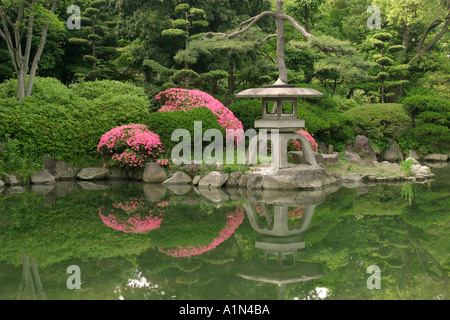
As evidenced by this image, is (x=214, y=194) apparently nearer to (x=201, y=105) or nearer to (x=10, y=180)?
(x=201, y=105)

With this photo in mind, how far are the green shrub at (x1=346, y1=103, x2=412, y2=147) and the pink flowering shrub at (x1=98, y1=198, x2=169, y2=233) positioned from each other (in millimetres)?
9996

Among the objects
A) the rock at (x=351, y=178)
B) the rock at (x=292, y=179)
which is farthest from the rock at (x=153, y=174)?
the rock at (x=351, y=178)

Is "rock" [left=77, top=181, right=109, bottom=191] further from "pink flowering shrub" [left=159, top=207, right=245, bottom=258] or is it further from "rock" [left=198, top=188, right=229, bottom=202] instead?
"pink flowering shrub" [left=159, top=207, right=245, bottom=258]

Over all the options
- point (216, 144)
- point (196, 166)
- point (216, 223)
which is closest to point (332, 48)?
point (216, 144)

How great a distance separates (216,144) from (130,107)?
9.19ft

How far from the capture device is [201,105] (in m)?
14.2

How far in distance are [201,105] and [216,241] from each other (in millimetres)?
7554

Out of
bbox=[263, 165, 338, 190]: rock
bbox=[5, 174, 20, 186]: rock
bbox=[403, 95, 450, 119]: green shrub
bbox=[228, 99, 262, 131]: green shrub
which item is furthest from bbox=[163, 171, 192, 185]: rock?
bbox=[403, 95, 450, 119]: green shrub

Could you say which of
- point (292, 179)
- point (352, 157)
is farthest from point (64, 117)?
point (352, 157)

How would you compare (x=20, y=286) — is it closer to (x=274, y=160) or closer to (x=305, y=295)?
(x=305, y=295)

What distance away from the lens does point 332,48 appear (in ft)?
51.6

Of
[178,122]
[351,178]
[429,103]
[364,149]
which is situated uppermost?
[429,103]

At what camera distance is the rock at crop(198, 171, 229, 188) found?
12.2 meters

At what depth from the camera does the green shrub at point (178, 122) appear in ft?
44.4
